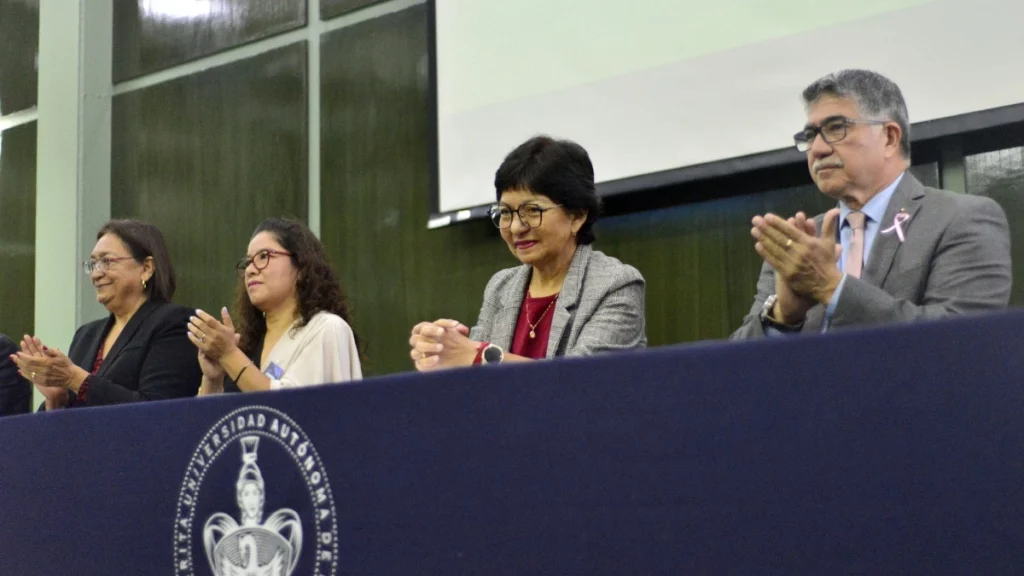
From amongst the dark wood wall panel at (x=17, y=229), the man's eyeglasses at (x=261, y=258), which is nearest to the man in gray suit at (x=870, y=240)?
the man's eyeglasses at (x=261, y=258)

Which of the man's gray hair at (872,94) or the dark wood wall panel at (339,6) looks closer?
the man's gray hair at (872,94)

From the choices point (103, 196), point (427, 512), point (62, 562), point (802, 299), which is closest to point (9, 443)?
point (62, 562)

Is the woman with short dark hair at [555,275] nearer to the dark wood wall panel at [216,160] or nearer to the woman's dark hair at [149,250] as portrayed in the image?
the woman's dark hair at [149,250]

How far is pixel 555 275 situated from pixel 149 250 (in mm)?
1298

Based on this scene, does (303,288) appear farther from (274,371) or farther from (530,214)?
(530,214)

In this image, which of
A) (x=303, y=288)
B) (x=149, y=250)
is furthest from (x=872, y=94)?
(x=149, y=250)

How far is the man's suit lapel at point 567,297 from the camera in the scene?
87.7 inches

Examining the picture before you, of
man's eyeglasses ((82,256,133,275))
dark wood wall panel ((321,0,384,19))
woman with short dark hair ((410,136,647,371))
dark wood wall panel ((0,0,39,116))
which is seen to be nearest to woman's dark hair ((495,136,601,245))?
woman with short dark hair ((410,136,647,371))

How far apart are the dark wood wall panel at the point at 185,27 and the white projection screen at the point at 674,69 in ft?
2.84

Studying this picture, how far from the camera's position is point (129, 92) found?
4598 millimetres

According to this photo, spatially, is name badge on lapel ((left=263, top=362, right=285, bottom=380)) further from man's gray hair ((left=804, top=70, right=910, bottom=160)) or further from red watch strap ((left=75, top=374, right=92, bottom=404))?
man's gray hair ((left=804, top=70, right=910, bottom=160))

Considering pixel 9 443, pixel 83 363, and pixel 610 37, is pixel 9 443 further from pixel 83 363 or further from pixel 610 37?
pixel 610 37

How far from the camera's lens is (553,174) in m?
2.34

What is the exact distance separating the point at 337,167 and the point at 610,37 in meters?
1.21
